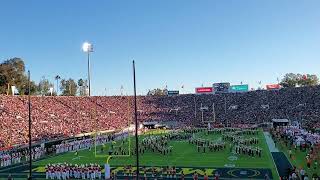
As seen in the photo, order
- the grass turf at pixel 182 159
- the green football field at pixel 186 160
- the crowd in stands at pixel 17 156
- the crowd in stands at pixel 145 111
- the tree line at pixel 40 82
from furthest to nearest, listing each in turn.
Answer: the tree line at pixel 40 82
the crowd in stands at pixel 145 111
the crowd in stands at pixel 17 156
the grass turf at pixel 182 159
the green football field at pixel 186 160

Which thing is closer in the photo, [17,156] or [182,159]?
[182,159]

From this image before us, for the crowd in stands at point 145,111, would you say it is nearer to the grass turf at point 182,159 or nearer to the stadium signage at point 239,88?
the stadium signage at point 239,88

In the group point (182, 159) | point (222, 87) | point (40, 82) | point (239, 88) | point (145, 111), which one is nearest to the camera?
point (182, 159)

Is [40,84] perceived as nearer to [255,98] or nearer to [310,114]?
[255,98]

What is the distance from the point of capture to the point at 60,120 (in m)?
56.3

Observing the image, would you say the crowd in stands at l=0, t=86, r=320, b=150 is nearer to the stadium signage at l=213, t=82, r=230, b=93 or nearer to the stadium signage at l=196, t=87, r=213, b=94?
the stadium signage at l=213, t=82, r=230, b=93

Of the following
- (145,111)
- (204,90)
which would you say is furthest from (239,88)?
(145,111)

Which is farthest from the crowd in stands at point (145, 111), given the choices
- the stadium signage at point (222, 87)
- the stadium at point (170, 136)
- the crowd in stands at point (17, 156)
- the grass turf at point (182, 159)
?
the grass turf at point (182, 159)

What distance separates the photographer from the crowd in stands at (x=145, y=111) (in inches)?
1978

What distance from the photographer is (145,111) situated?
76.9m

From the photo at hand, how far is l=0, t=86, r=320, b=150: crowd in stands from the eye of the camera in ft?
165

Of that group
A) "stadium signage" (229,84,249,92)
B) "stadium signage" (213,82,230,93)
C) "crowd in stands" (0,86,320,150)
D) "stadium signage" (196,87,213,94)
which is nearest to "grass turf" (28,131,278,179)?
"crowd in stands" (0,86,320,150)

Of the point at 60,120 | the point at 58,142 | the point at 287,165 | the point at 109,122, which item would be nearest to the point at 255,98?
the point at 109,122

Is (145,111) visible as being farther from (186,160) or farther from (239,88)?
(186,160)
